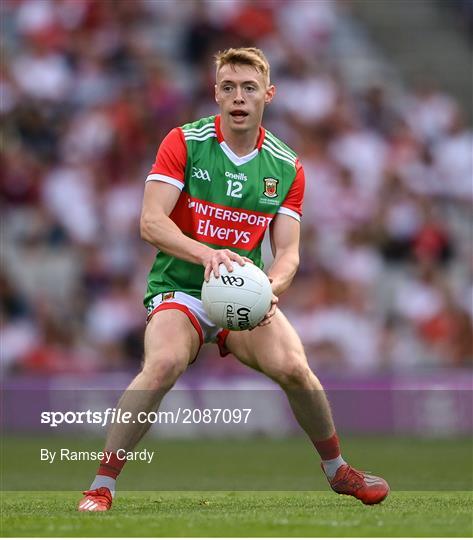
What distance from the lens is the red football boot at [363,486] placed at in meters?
8.08

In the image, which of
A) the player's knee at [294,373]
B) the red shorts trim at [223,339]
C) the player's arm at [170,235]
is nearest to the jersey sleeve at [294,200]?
the player's arm at [170,235]

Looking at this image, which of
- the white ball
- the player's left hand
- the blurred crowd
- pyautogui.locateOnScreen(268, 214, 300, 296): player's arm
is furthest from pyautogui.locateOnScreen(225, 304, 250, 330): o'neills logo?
the blurred crowd

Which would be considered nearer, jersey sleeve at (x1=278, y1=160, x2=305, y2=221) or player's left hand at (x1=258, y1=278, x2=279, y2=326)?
player's left hand at (x1=258, y1=278, x2=279, y2=326)

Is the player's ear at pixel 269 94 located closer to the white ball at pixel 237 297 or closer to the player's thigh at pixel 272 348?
the white ball at pixel 237 297

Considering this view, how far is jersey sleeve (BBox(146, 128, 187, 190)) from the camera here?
7.93m

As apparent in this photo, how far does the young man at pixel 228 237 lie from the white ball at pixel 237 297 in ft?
0.33

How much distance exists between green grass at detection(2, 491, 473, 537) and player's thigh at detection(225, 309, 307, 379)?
0.81m

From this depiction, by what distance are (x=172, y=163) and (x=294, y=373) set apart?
139cm

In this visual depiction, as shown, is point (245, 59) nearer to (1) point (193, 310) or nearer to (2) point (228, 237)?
(2) point (228, 237)

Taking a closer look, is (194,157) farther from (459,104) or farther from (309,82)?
(459,104)

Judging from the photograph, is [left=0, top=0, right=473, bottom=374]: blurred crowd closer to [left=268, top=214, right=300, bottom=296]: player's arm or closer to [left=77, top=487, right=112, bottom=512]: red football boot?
[left=268, top=214, right=300, bottom=296]: player's arm

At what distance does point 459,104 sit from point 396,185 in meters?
3.77

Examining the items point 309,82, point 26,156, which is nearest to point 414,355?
point 309,82

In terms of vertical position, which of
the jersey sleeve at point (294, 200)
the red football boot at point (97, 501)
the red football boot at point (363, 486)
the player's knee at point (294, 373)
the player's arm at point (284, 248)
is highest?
the jersey sleeve at point (294, 200)
